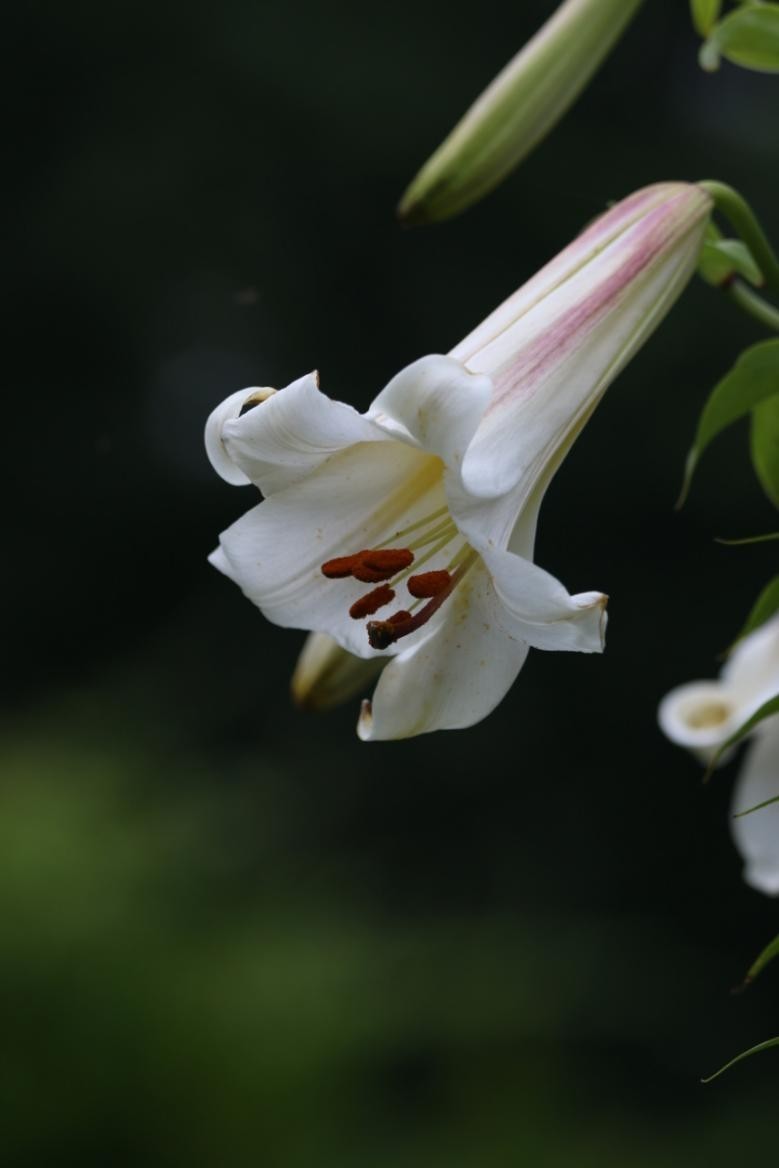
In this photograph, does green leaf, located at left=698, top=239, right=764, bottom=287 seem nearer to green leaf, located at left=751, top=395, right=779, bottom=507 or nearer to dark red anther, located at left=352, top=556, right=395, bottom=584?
green leaf, located at left=751, top=395, right=779, bottom=507

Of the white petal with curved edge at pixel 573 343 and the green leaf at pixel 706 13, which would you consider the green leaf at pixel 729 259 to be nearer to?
the white petal with curved edge at pixel 573 343

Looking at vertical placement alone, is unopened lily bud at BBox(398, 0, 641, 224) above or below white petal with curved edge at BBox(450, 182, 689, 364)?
above

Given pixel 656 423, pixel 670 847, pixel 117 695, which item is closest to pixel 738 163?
pixel 656 423

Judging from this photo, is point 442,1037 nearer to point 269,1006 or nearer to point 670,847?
point 269,1006

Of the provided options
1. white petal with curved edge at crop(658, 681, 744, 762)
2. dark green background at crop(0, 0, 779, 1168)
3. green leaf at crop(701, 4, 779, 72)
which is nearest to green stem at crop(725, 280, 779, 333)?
green leaf at crop(701, 4, 779, 72)

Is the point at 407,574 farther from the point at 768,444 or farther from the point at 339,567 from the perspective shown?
the point at 768,444
